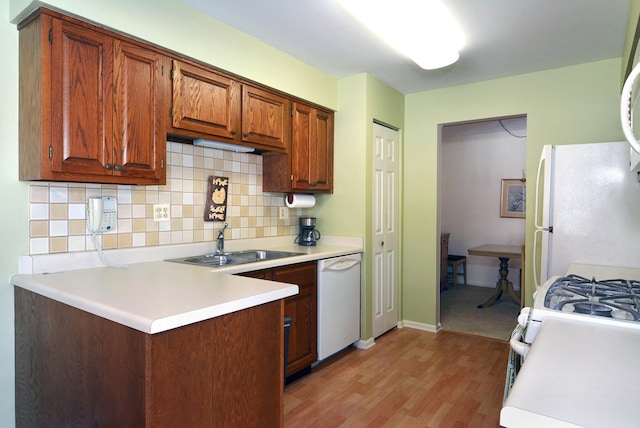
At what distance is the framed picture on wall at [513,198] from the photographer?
5.53 m

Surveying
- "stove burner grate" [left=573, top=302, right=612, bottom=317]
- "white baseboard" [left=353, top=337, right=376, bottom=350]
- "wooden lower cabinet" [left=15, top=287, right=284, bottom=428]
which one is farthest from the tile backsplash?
"stove burner grate" [left=573, top=302, right=612, bottom=317]

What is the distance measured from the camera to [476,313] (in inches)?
171

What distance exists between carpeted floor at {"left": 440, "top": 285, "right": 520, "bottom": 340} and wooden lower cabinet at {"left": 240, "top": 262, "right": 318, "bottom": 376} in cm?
175

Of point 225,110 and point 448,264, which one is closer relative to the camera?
point 225,110

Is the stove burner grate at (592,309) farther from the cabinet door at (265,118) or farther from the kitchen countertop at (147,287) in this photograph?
the cabinet door at (265,118)

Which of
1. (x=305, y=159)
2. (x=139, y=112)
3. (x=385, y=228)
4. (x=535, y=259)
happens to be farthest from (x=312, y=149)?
(x=535, y=259)

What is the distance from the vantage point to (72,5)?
1.68m

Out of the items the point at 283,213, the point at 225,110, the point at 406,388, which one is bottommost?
the point at 406,388

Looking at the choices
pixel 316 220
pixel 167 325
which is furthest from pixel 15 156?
pixel 316 220

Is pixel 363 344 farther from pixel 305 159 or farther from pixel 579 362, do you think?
pixel 579 362

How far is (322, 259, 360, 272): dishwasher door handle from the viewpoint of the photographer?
9.39ft

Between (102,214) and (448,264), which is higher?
(102,214)

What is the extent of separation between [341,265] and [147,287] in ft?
5.62

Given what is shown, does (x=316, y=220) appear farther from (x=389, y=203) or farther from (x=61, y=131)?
(x=61, y=131)
